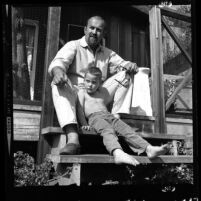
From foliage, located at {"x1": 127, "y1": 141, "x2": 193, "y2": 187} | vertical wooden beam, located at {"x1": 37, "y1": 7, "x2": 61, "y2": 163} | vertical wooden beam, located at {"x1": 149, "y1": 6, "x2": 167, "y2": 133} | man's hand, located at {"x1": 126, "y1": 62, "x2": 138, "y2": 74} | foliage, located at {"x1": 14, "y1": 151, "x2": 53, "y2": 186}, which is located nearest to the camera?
foliage, located at {"x1": 14, "y1": 151, "x2": 53, "y2": 186}

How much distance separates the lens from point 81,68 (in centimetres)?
192

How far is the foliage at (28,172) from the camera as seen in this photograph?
156 cm


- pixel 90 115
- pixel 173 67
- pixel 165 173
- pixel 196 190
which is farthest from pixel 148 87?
pixel 196 190

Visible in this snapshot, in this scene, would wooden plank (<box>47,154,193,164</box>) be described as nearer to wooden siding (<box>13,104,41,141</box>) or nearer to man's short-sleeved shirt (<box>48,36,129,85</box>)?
wooden siding (<box>13,104,41,141</box>)

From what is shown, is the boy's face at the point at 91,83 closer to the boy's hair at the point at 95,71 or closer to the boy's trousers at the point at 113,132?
the boy's hair at the point at 95,71

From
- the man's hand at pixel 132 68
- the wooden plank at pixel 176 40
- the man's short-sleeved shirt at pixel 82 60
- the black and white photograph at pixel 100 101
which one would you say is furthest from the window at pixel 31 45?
the wooden plank at pixel 176 40

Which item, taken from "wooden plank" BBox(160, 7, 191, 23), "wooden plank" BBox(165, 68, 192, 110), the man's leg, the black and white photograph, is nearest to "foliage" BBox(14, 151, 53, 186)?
the black and white photograph

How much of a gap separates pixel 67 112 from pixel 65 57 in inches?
12.4

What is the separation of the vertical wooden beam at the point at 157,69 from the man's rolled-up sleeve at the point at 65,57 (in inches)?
18.2

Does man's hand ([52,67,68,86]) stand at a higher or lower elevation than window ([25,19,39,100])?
lower

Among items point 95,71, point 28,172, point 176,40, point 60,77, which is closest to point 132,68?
point 95,71

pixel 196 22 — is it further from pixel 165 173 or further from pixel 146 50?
pixel 165 173

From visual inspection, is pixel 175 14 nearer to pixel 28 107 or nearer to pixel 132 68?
pixel 132 68

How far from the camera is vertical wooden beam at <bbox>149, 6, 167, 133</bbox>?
2033mm
